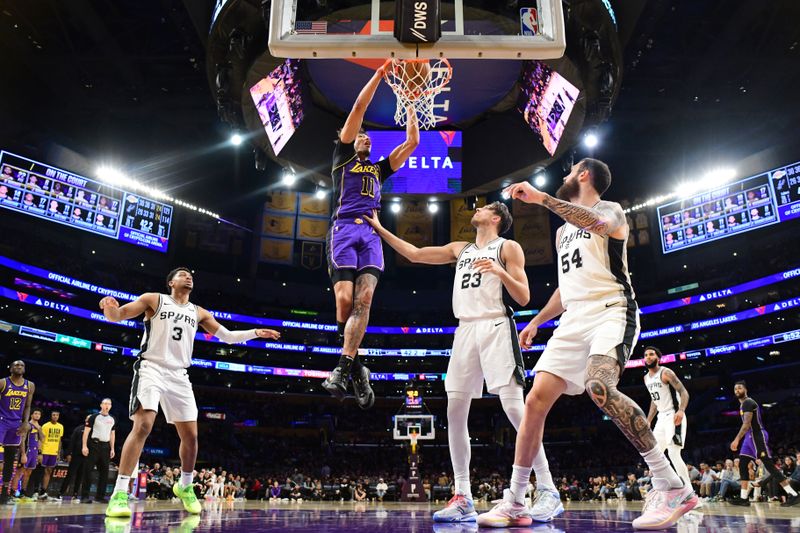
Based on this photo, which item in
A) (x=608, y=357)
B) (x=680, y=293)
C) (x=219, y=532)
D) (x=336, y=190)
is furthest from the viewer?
(x=680, y=293)

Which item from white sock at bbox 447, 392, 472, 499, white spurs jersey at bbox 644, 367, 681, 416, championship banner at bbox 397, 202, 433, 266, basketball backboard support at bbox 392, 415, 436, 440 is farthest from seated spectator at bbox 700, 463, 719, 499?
championship banner at bbox 397, 202, 433, 266

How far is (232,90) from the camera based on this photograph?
10.9 m

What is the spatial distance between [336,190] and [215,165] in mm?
26102

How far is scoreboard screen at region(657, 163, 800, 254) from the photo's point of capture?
25828mm

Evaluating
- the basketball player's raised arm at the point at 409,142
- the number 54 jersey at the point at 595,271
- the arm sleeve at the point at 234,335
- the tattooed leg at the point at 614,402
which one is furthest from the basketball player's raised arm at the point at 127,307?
the tattooed leg at the point at 614,402

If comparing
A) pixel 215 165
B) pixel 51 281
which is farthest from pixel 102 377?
pixel 215 165

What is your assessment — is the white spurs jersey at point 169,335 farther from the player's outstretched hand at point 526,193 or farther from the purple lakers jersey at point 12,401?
the purple lakers jersey at point 12,401

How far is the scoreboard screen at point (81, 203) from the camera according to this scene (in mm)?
24047

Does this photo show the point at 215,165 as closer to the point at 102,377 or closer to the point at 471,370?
the point at 102,377

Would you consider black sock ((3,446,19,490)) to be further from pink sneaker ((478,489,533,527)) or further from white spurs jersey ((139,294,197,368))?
pink sneaker ((478,489,533,527))

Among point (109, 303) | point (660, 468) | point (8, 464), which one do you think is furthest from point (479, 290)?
point (8, 464)

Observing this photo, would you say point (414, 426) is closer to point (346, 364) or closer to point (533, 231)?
point (346, 364)

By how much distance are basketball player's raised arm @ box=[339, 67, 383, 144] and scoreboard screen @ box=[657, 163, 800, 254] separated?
26.8 meters

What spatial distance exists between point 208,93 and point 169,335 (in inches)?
759
